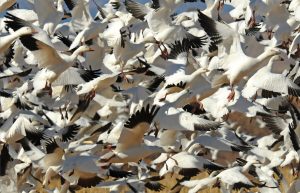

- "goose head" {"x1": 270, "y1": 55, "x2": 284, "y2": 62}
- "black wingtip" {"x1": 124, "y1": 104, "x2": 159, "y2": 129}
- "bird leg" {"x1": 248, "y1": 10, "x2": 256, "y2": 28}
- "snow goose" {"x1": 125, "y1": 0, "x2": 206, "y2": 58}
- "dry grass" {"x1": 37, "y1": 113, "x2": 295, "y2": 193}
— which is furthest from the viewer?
"bird leg" {"x1": 248, "y1": 10, "x2": 256, "y2": 28}

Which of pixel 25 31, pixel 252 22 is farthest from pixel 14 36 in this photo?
pixel 252 22

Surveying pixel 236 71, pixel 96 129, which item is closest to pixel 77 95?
pixel 96 129

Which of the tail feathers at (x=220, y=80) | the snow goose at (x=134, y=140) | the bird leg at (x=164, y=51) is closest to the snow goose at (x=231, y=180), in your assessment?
the snow goose at (x=134, y=140)

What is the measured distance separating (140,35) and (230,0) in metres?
1.58

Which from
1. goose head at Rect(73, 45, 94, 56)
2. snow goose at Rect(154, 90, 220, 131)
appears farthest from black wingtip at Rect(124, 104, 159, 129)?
goose head at Rect(73, 45, 94, 56)

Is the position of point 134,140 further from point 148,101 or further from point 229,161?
point 229,161

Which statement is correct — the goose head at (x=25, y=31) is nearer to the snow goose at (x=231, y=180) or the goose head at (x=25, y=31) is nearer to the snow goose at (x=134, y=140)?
the snow goose at (x=134, y=140)

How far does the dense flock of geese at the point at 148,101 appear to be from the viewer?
28.5 ft

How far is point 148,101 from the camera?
9.89 meters

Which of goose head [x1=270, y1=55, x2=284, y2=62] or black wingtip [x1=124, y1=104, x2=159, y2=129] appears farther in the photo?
goose head [x1=270, y1=55, x2=284, y2=62]

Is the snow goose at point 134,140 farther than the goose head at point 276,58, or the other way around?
the goose head at point 276,58

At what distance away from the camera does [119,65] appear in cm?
1099

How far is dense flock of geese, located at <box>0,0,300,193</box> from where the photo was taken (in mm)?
8680

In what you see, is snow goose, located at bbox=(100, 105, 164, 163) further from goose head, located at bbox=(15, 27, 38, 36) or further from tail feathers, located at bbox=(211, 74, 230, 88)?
goose head, located at bbox=(15, 27, 38, 36)
